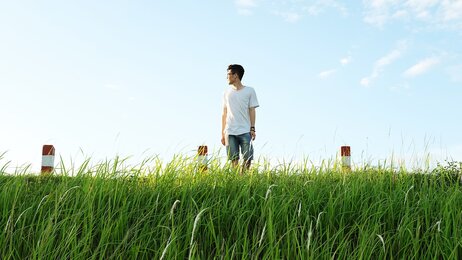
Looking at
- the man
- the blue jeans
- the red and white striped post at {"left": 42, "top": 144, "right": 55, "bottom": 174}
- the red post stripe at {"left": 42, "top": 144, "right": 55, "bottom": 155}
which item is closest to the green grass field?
A: the blue jeans

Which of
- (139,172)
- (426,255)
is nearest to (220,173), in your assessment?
(139,172)

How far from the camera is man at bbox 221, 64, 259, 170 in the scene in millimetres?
8195

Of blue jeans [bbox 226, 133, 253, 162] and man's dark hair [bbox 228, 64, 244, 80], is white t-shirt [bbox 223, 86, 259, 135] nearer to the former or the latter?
blue jeans [bbox 226, 133, 253, 162]

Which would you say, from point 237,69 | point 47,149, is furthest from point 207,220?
point 47,149

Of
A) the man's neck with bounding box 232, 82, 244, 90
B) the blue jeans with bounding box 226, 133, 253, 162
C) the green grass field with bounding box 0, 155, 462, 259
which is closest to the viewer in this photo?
the green grass field with bounding box 0, 155, 462, 259

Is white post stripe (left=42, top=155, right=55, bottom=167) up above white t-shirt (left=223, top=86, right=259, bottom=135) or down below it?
below

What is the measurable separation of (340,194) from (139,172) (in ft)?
7.05

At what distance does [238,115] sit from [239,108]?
0.39ft

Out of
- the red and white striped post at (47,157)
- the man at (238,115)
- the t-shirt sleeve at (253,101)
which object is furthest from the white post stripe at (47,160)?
the t-shirt sleeve at (253,101)

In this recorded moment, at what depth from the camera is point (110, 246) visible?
3.82 meters

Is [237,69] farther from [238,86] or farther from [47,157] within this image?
[47,157]

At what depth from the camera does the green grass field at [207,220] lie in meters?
3.70

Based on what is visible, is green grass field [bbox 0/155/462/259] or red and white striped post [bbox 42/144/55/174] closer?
green grass field [bbox 0/155/462/259]

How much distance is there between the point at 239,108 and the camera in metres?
8.32
